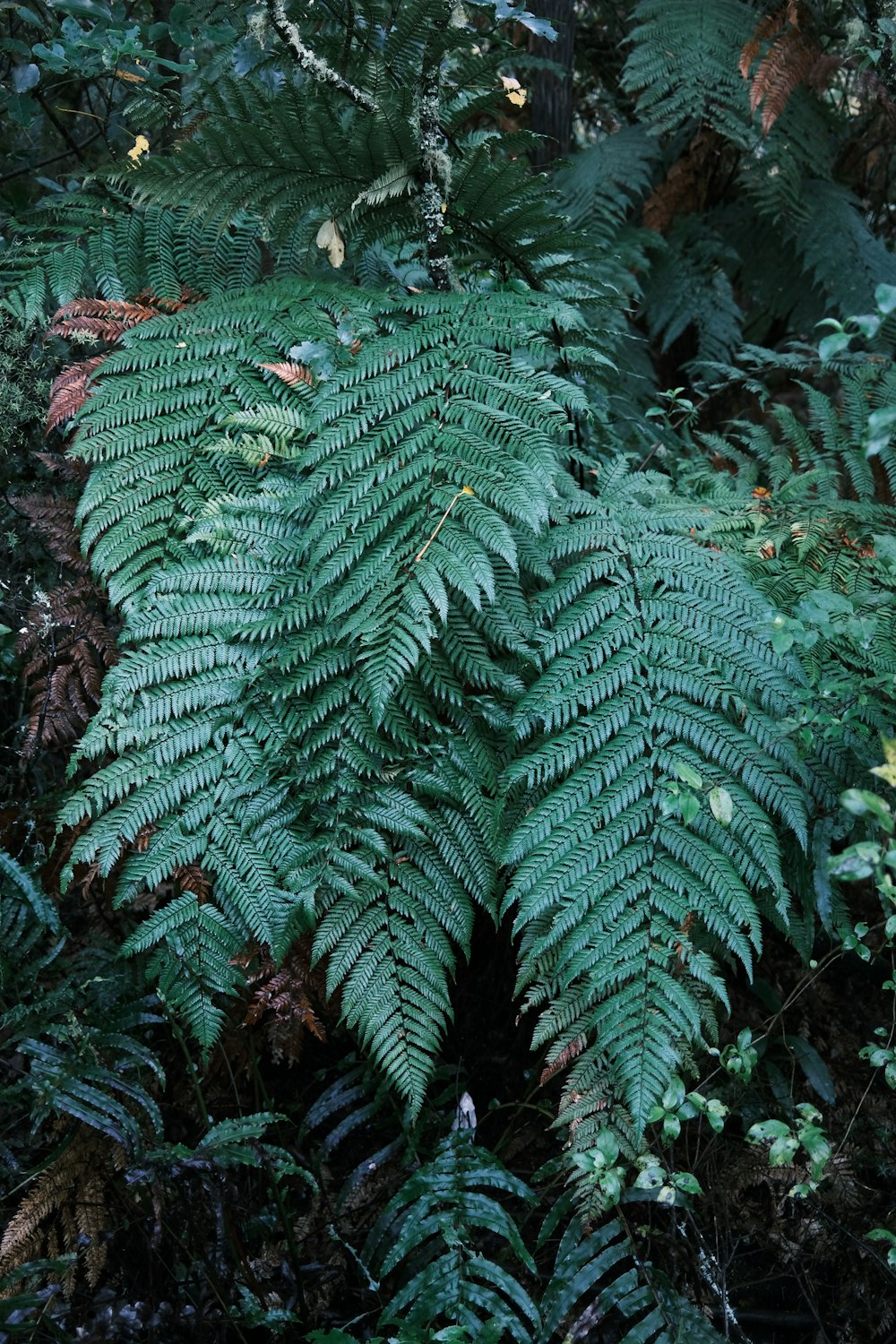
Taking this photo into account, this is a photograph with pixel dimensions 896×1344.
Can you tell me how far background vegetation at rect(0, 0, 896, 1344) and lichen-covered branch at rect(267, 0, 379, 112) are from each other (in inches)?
0.9

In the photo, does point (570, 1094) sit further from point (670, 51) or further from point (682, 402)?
point (670, 51)

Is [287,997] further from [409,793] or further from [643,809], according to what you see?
[643,809]

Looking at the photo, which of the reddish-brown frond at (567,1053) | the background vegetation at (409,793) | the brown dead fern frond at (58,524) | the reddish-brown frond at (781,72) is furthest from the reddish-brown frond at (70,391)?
the reddish-brown frond at (781,72)

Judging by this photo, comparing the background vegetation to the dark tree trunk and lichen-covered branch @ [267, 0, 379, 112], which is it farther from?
the dark tree trunk

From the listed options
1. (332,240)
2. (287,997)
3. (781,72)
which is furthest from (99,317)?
(781,72)

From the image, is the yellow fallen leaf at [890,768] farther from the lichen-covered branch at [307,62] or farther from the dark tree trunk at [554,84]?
the dark tree trunk at [554,84]

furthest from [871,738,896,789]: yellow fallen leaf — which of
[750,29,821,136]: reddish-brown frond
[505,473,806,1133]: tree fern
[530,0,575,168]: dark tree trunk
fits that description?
[530,0,575,168]: dark tree trunk

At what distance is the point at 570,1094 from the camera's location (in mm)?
1766

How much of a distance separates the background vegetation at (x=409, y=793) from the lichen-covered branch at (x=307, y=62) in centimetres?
2

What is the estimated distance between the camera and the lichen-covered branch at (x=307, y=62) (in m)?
2.11

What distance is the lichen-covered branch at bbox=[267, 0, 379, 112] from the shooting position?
2107 millimetres

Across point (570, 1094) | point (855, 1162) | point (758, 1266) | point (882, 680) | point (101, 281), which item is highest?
point (101, 281)

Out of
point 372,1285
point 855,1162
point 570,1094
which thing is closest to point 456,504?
point 570,1094

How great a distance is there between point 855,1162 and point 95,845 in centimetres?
172
